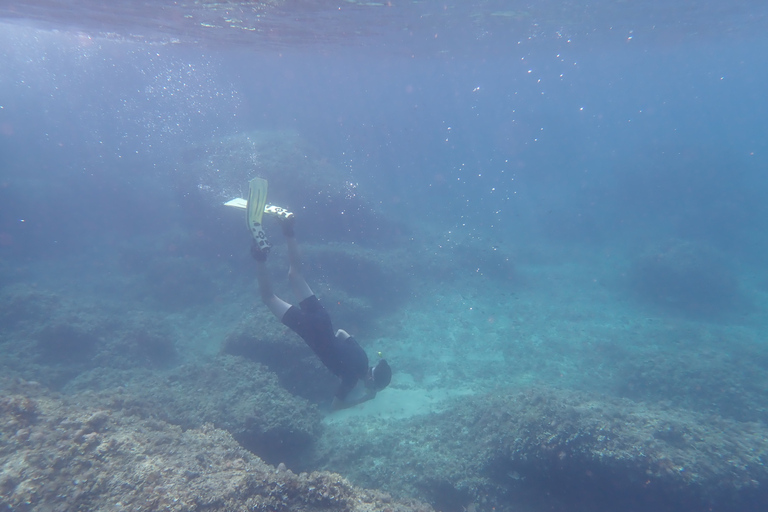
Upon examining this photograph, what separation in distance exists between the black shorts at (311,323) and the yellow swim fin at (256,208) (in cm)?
122

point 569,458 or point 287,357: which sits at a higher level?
point 287,357

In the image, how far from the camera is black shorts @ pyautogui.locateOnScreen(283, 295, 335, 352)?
637 cm

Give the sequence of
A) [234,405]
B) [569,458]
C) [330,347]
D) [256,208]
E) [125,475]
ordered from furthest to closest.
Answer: [234,405] → [256,208] → [330,347] → [569,458] → [125,475]

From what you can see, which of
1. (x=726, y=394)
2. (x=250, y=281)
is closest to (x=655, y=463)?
(x=726, y=394)

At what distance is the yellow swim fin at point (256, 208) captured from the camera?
20.9ft

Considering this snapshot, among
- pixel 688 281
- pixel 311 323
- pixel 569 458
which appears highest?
pixel 688 281

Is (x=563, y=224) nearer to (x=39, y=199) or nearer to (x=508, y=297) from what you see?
(x=508, y=297)

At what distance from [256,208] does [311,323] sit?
2.26 m

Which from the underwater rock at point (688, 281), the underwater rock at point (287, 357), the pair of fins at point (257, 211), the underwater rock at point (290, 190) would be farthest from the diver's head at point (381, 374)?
the underwater rock at point (688, 281)

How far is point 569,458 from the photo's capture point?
5.91m

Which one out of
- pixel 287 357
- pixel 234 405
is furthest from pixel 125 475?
pixel 287 357

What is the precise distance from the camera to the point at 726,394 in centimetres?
934

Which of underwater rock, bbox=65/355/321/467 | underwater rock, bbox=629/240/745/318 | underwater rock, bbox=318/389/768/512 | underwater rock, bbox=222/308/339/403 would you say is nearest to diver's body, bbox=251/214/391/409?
underwater rock, bbox=65/355/321/467

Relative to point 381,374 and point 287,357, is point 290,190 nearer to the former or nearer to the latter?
point 287,357
